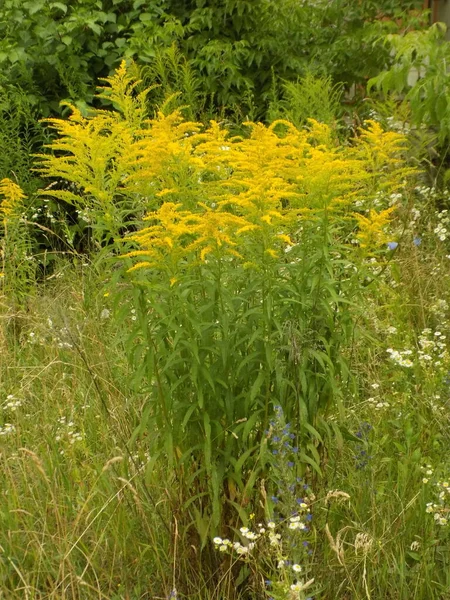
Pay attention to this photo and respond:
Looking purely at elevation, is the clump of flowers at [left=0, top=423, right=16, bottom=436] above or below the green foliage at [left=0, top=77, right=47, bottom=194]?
below

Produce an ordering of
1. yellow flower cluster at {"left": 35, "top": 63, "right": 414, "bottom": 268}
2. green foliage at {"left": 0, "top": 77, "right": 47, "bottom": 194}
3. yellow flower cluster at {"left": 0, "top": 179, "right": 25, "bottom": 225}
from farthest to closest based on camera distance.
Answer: green foliage at {"left": 0, "top": 77, "right": 47, "bottom": 194}
yellow flower cluster at {"left": 0, "top": 179, "right": 25, "bottom": 225}
yellow flower cluster at {"left": 35, "top": 63, "right": 414, "bottom": 268}

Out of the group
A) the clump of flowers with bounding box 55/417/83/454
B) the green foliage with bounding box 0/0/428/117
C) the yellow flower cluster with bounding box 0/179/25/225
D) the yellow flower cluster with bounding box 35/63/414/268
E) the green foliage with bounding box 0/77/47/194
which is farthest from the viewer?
the green foliage with bounding box 0/0/428/117

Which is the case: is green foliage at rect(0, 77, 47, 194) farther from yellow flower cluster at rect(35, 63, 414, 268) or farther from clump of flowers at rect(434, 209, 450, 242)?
yellow flower cluster at rect(35, 63, 414, 268)

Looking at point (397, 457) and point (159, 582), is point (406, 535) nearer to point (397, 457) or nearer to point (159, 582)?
point (397, 457)

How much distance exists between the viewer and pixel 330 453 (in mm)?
3422

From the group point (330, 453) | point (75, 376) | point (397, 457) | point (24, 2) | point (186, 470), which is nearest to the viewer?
point (186, 470)

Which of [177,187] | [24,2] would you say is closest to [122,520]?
[177,187]

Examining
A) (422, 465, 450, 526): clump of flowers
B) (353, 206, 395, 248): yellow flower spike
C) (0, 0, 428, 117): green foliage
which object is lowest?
(422, 465, 450, 526): clump of flowers

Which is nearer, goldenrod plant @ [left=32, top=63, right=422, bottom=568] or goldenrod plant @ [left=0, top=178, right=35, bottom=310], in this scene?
goldenrod plant @ [left=32, top=63, right=422, bottom=568]

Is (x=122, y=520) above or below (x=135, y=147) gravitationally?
below

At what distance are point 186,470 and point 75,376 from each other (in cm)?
149

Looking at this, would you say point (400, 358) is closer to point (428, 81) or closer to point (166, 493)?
point (166, 493)

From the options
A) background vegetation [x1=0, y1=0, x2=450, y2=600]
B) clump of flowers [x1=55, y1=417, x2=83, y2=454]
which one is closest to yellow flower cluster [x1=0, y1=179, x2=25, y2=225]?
background vegetation [x1=0, y1=0, x2=450, y2=600]

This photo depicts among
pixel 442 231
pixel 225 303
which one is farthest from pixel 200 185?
pixel 442 231
